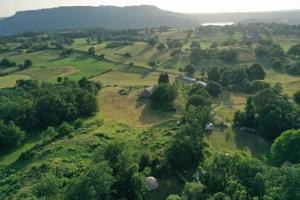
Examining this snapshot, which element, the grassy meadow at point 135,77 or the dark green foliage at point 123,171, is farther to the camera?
Result: the grassy meadow at point 135,77

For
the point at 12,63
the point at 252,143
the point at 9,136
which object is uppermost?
the point at 12,63

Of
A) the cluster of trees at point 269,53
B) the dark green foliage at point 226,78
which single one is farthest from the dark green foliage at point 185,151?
the cluster of trees at point 269,53

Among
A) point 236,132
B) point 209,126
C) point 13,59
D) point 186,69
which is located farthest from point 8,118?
point 13,59

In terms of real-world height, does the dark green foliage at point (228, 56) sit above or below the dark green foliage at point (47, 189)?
above

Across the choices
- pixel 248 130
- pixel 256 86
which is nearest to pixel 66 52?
pixel 256 86

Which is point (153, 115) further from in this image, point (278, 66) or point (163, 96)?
point (278, 66)

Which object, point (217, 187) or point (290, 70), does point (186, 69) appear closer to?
point (290, 70)

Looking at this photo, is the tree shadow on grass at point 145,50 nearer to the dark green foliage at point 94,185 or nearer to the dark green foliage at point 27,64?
the dark green foliage at point 27,64
